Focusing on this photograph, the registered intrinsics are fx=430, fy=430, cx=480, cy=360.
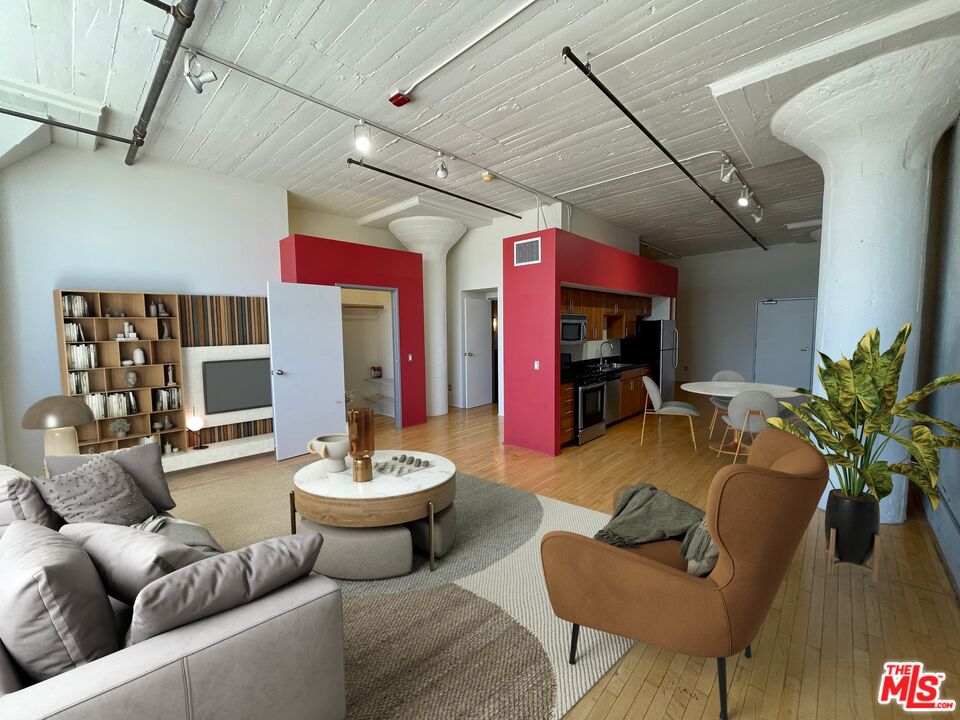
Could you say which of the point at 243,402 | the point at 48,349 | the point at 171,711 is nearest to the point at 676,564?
the point at 171,711

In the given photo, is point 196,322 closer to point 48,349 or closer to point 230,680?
point 48,349

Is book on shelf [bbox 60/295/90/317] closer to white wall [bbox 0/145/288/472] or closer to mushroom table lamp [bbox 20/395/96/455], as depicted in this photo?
white wall [bbox 0/145/288/472]

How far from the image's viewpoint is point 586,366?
6.83m

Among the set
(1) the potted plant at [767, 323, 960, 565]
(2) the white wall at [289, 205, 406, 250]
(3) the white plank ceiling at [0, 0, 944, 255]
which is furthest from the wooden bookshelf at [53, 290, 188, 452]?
(1) the potted plant at [767, 323, 960, 565]

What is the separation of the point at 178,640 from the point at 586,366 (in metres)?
6.22

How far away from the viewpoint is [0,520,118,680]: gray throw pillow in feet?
3.69

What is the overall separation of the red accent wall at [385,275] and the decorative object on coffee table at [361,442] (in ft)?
10.8

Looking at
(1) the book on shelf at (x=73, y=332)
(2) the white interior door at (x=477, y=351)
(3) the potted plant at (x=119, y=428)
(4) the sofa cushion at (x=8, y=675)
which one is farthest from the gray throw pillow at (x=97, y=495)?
(2) the white interior door at (x=477, y=351)

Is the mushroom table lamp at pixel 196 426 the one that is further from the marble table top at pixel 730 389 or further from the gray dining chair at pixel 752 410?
the gray dining chair at pixel 752 410

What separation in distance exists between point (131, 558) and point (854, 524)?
11.9ft

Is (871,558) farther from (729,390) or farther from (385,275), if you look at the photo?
(385,275)

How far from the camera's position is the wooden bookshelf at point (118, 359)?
13.2 ft

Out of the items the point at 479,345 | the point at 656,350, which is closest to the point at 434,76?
the point at 479,345

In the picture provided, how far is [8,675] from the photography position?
1.09 metres
